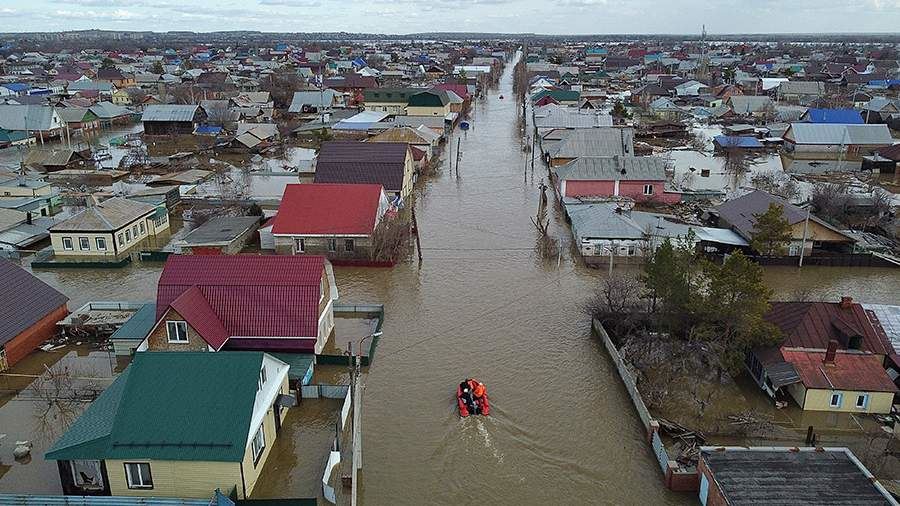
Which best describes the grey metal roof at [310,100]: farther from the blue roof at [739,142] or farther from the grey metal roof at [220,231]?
the grey metal roof at [220,231]

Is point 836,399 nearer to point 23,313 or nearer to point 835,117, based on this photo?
point 23,313

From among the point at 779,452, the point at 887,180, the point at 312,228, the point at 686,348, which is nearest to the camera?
the point at 779,452

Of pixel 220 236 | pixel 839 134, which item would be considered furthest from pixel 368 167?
pixel 839 134

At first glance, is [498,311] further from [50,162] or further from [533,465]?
[50,162]

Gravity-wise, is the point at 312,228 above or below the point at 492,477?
above

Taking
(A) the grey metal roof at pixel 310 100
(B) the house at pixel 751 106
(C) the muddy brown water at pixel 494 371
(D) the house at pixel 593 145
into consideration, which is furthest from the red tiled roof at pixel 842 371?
(A) the grey metal roof at pixel 310 100

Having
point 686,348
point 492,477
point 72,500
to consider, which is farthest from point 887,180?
point 72,500

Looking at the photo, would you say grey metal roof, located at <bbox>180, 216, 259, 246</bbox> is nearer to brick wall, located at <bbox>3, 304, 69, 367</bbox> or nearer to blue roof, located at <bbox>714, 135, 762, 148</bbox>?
brick wall, located at <bbox>3, 304, 69, 367</bbox>
